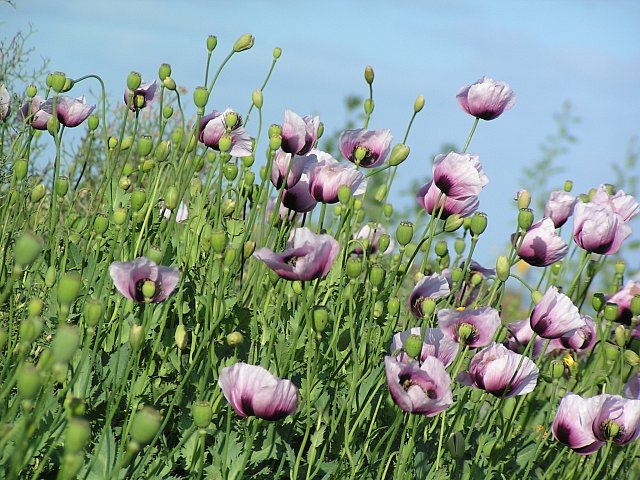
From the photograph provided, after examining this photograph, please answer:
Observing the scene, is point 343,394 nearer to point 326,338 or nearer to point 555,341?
point 326,338

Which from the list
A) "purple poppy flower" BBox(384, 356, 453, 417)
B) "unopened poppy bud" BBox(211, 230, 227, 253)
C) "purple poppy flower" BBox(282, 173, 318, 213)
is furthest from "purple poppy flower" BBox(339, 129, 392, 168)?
"purple poppy flower" BBox(384, 356, 453, 417)

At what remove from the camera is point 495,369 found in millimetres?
1910

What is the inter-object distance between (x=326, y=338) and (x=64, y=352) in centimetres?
110

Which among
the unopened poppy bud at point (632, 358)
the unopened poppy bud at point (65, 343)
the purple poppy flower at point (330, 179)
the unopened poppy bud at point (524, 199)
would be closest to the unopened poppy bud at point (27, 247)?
the unopened poppy bud at point (65, 343)

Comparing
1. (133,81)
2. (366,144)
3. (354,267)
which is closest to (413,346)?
(354,267)

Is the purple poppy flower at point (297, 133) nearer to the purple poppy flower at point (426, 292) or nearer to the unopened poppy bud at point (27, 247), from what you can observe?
the purple poppy flower at point (426, 292)

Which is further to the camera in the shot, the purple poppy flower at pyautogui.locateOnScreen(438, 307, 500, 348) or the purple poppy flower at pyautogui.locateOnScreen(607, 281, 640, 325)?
the purple poppy flower at pyautogui.locateOnScreen(607, 281, 640, 325)

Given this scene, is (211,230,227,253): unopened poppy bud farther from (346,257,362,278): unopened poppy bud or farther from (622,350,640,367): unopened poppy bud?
(622,350,640,367): unopened poppy bud

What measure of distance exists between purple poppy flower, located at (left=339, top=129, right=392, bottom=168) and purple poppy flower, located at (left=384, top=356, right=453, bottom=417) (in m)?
0.70

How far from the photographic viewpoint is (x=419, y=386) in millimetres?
1720

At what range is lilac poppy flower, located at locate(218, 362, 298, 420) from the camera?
156 centimetres

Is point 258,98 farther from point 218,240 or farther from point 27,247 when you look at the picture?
point 27,247

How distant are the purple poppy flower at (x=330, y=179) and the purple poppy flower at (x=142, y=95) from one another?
63 cm

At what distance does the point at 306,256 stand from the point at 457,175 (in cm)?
62
